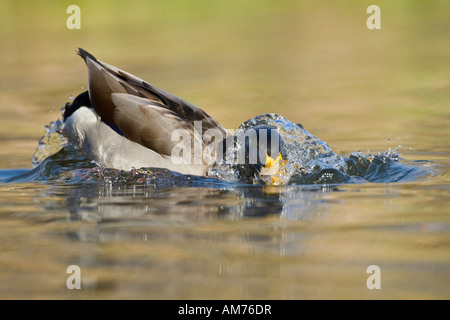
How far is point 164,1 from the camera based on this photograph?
1491 cm

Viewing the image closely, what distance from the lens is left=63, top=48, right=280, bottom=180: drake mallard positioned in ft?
21.2

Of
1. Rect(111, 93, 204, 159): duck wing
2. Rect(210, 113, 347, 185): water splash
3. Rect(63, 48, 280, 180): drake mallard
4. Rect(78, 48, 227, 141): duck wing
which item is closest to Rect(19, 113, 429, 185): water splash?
Rect(210, 113, 347, 185): water splash

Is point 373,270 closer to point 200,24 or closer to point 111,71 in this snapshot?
point 111,71

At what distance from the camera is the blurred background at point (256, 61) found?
28.5 ft

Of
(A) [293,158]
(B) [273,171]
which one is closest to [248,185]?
(B) [273,171]

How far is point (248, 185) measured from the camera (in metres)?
6.06

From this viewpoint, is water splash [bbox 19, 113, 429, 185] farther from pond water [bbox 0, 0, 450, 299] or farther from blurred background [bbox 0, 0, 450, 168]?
blurred background [bbox 0, 0, 450, 168]

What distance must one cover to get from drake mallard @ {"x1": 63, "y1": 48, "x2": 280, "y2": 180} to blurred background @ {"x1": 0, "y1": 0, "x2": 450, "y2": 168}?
989 mm

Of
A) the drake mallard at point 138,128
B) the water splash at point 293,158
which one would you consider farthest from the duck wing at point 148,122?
the water splash at point 293,158

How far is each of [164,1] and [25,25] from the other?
9.71ft

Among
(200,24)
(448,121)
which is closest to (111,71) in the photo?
(448,121)

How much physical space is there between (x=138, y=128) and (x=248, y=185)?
3.99 ft

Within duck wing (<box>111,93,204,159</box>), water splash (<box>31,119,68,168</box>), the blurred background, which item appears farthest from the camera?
the blurred background

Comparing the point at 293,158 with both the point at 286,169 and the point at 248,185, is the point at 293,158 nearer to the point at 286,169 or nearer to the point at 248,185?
the point at 286,169
